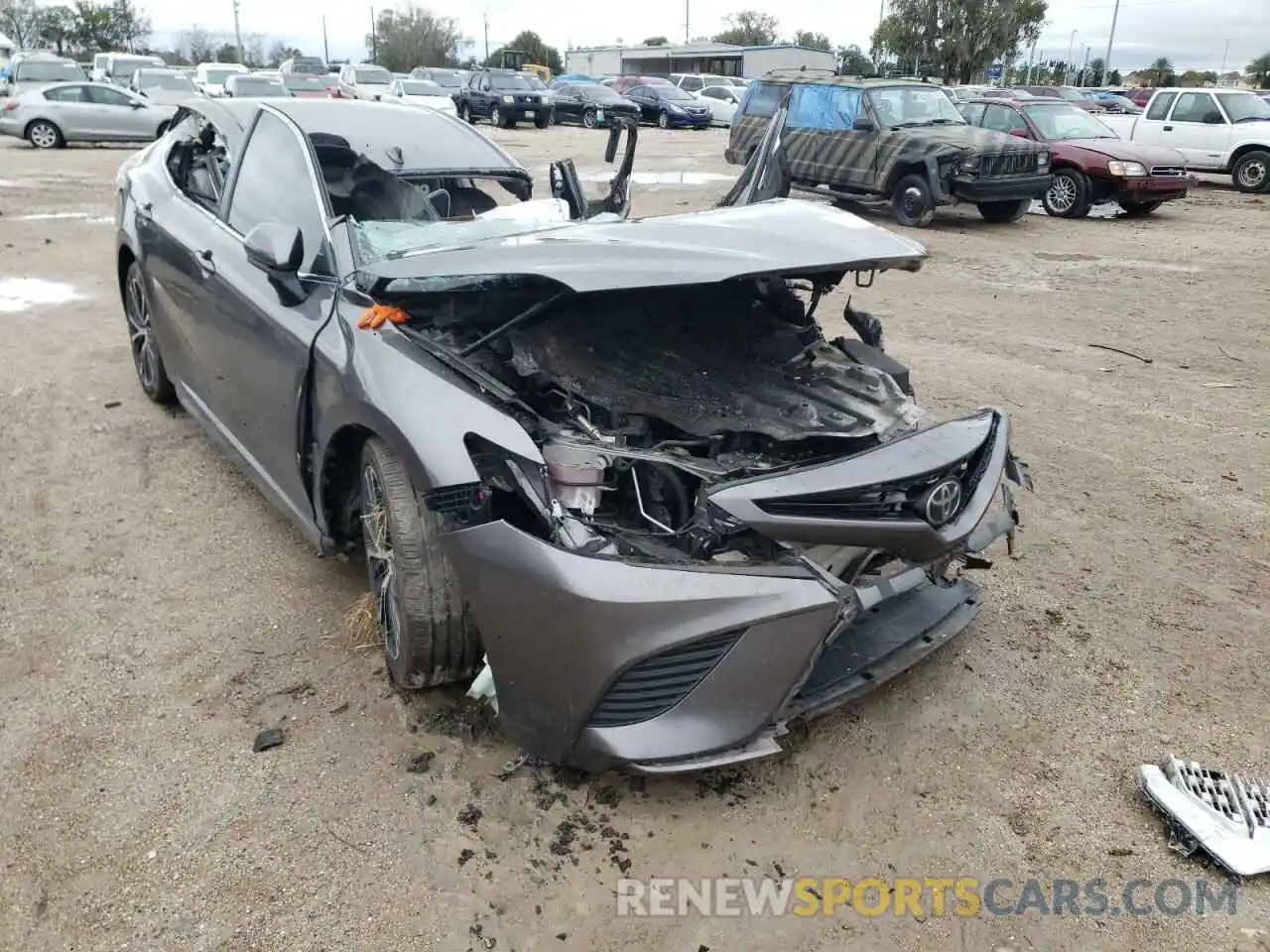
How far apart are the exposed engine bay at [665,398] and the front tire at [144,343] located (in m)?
2.46

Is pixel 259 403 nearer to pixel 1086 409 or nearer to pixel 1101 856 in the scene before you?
pixel 1101 856

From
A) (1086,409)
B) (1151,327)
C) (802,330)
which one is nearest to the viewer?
(802,330)

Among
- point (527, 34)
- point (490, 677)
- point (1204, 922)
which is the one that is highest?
point (527, 34)

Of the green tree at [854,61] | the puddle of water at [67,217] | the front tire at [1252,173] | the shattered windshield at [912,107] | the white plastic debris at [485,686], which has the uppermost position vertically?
the green tree at [854,61]

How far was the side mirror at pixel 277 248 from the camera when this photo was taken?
301cm

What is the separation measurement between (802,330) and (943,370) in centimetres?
294

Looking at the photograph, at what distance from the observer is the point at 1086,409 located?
569 centimetres

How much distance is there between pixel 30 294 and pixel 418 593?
659cm

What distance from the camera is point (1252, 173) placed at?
53.2 feet

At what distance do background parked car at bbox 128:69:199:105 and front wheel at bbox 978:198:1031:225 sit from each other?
17.0 meters

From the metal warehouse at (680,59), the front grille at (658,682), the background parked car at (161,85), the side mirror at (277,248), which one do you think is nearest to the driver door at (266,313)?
the side mirror at (277,248)

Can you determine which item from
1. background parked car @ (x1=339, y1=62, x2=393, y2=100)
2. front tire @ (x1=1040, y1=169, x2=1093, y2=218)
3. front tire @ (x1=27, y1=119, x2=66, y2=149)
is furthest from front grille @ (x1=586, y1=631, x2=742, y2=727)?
background parked car @ (x1=339, y1=62, x2=393, y2=100)

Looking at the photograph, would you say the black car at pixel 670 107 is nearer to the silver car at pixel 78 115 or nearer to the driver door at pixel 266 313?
the silver car at pixel 78 115

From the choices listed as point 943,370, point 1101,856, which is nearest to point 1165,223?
point 943,370
